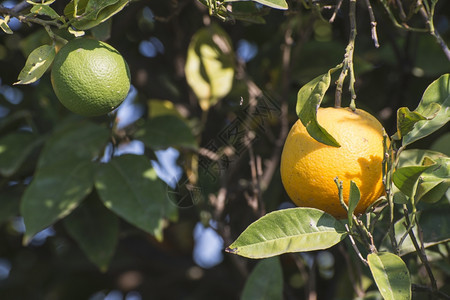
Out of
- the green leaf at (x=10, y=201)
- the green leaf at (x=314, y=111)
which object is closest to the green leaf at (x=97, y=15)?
the green leaf at (x=314, y=111)

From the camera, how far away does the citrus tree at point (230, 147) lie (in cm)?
88

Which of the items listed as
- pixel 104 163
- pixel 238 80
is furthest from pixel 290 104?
pixel 104 163

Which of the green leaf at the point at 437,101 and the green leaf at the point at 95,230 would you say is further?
the green leaf at the point at 95,230

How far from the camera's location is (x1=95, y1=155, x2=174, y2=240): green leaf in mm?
1314

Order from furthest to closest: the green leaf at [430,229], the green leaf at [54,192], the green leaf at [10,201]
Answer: the green leaf at [10,201] < the green leaf at [54,192] < the green leaf at [430,229]

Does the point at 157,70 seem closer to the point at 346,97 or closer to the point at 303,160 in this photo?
the point at 346,97

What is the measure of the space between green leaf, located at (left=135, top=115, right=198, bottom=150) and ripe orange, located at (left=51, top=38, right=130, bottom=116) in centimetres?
53

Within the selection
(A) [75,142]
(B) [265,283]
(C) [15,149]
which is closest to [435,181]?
(B) [265,283]

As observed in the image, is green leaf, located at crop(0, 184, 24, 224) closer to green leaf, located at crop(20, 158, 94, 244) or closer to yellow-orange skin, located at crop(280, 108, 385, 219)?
green leaf, located at crop(20, 158, 94, 244)

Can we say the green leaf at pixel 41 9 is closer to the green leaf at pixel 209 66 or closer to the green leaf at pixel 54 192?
the green leaf at pixel 54 192

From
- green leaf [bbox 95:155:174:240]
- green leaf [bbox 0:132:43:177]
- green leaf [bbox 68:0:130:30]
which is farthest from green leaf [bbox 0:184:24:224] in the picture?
green leaf [bbox 68:0:130:30]

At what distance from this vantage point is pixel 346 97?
62.7 inches

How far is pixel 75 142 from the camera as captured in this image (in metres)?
1.52

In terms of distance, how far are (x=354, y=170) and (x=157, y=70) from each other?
48.6 inches
